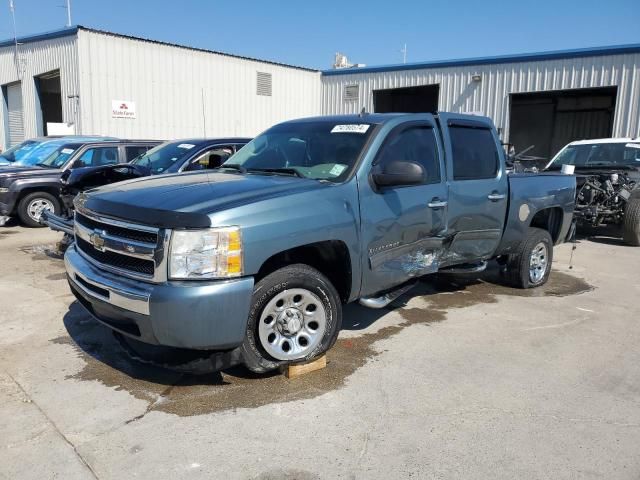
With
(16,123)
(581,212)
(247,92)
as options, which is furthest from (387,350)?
(16,123)

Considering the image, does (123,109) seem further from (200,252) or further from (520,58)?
(200,252)

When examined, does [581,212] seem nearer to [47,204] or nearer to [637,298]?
[637,298]

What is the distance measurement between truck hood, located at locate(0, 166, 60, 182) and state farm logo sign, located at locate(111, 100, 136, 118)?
8830mm

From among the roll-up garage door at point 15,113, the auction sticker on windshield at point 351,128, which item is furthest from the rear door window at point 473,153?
the roll-up garage door at point 15,113

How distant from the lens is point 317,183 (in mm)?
A: 3861

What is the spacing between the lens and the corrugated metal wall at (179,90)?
1770cm

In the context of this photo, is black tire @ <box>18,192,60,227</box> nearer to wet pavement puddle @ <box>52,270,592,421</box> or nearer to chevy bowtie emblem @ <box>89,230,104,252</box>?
wet pavement puddle @ <box>52,270,592,421</box>

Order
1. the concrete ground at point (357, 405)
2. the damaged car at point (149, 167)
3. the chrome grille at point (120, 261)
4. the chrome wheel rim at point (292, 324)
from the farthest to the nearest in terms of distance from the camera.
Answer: the damaged car at point (149, 167)
the chrome wheel rim at point (292, 324)
the chrome grille at point (120, 261)
the concrete ground at point (357, 405)

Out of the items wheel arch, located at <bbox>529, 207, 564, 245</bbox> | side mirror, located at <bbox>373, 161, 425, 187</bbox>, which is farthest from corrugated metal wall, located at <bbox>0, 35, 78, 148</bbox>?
side mirror, located at <bbox>373, 161, 425, 187</bbox>

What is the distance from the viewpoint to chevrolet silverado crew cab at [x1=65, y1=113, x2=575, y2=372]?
10.4 feet

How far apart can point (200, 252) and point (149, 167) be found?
541cm

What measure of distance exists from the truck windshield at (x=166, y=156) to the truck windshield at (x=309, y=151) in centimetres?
323

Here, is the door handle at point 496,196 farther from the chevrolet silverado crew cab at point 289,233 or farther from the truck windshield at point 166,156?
the truck windshield at point 166,156

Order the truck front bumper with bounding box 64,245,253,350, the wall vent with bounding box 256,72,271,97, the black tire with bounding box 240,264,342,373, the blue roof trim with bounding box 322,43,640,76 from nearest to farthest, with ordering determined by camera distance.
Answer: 1. the truck front bumper with bounding box 64,245,253,350
2. the black tire with bounding box 240,264,342,373
3. the blue roof trim with bounding box 322,43,640,76
4. the wall vent with bounding box 256,72,271,97
